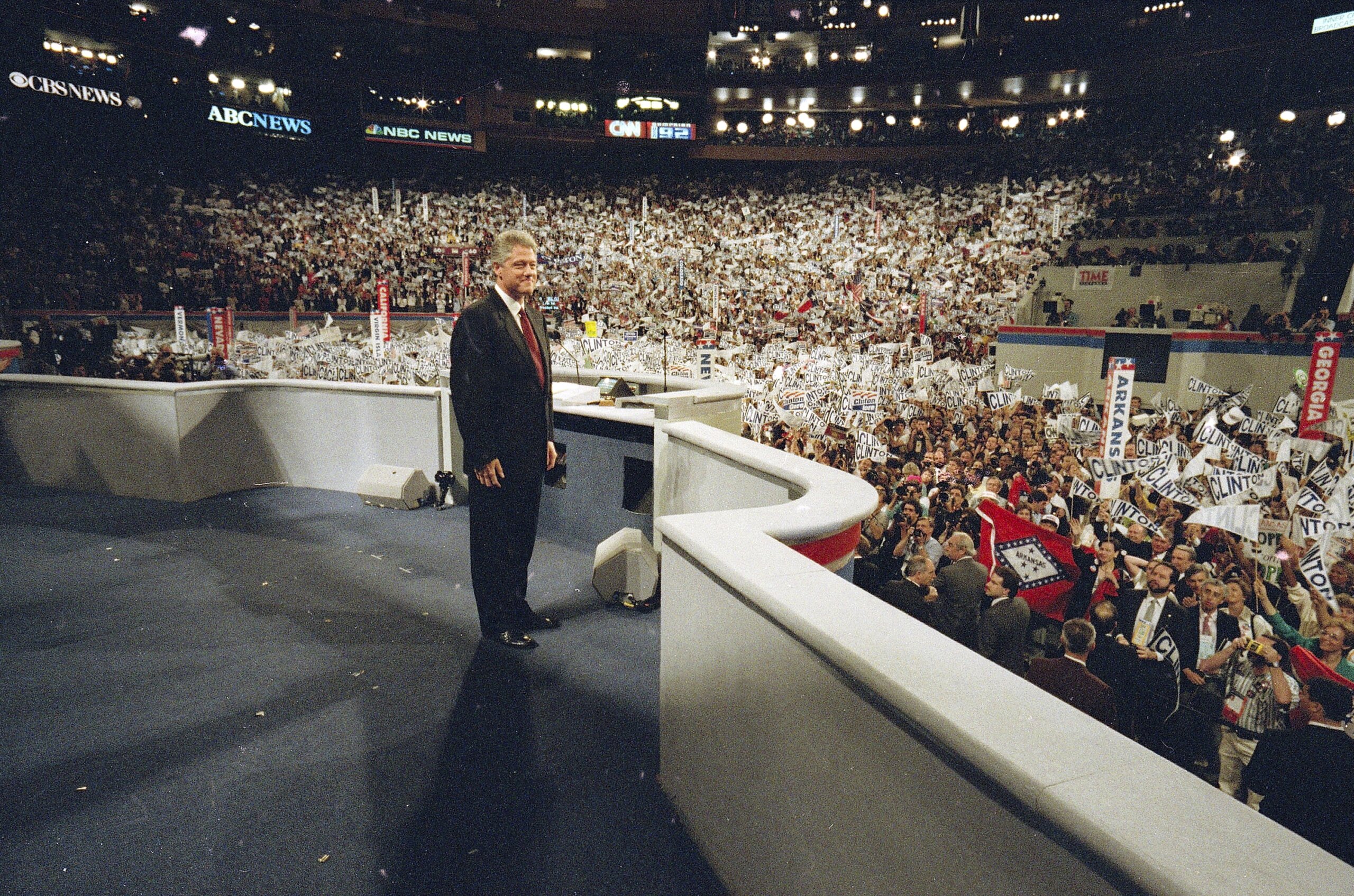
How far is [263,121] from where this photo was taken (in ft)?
71.8

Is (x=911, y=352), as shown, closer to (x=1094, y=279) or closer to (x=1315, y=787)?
(x=1094, y=279)

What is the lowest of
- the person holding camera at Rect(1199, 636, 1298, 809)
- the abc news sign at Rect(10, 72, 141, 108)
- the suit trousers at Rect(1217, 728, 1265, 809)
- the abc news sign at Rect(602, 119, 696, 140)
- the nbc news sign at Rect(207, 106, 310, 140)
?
the suit trousers at Rect(1217, 728, 1265, 809)

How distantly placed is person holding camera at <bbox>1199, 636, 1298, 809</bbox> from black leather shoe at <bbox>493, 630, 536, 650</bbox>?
3.06m

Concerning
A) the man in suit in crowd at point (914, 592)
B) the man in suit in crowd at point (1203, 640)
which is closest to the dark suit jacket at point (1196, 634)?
the man in suit in crowd at point (1203, 640)

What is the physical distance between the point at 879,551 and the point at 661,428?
2050 millimetres

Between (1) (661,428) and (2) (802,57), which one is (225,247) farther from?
(2) (802,57)

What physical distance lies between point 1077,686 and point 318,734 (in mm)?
2993

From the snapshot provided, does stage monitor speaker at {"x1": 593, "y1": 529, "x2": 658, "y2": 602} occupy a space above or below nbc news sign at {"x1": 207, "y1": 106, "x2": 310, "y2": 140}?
below

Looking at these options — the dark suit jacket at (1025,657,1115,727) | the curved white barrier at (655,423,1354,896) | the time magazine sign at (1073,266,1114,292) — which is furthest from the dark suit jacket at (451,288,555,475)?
the time magazine sign at (1073,266,1114,292)

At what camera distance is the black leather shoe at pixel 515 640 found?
3264mm

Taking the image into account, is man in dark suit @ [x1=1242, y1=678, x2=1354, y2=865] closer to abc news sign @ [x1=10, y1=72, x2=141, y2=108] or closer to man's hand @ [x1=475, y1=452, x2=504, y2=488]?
man's hand @ [x1=475, y1=452, x2=504, y2=488]

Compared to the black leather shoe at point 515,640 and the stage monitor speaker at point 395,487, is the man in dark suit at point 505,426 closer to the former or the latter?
the black leather shoe at point 515,640

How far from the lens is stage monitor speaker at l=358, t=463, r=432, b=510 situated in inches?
214

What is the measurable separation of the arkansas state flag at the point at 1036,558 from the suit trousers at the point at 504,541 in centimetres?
259
